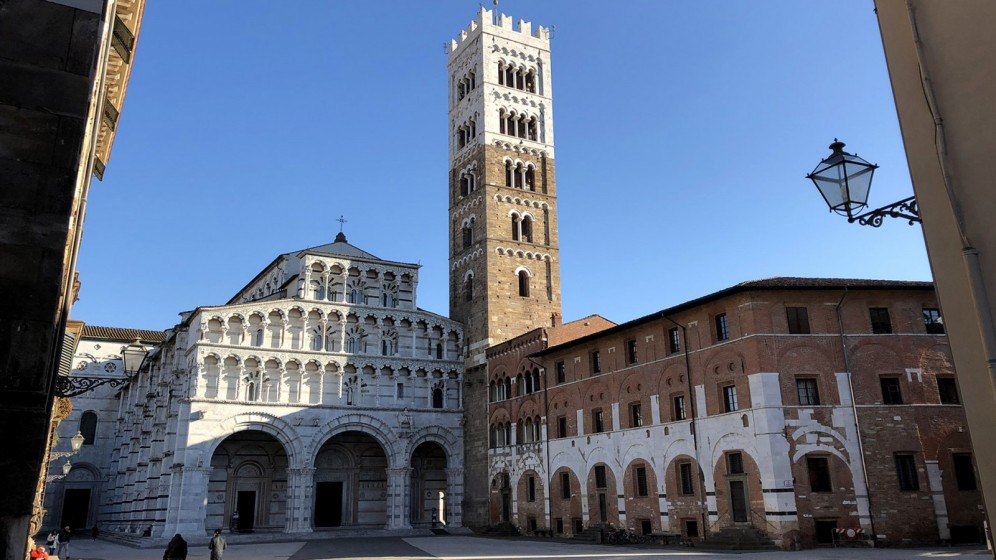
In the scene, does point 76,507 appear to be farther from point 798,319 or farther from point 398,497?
point 798,319

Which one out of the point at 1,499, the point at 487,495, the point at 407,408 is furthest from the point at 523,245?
the point at 1,499

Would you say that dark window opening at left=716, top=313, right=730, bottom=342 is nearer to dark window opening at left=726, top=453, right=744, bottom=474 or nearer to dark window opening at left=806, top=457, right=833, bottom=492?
dark window opening at left=726, top=453, right=744, bottom=474

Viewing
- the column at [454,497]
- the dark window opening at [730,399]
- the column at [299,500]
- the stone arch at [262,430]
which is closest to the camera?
the dark window opening at [730,399]

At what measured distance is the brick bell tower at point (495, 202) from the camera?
44469 millimetres

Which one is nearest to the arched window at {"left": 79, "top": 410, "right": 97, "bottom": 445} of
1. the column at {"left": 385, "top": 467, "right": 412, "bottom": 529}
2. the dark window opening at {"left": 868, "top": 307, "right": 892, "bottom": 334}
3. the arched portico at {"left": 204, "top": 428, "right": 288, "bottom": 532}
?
the arched portico at {"left": 204, "top": 428, "right": 288, "bottom": 532}

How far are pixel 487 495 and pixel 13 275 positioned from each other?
3814cm

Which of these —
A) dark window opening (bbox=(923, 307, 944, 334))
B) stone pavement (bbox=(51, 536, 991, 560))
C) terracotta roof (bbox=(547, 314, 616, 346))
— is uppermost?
terracotta roof (bbox=(547, 314, 616, 346))

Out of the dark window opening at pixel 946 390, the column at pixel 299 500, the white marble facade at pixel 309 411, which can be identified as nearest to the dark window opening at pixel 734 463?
the dark window opening at pixel 946 390

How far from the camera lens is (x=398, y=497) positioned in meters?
41.9

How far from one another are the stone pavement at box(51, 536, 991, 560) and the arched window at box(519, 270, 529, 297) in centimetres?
1505

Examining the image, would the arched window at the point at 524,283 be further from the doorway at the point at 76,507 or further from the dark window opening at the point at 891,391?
the doorway at the point at 76,507

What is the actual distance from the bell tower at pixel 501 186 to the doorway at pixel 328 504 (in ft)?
35.5

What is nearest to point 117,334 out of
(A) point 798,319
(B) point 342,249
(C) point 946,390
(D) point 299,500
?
(B) point 342,249

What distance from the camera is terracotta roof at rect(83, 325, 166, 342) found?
2371 inches
